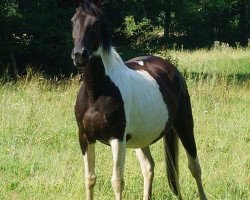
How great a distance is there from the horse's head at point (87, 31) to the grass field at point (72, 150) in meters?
1.78

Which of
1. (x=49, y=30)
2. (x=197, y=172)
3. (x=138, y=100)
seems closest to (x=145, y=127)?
(x=138, y=100)

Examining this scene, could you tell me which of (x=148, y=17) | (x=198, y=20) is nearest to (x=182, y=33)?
(x=198, y=20)

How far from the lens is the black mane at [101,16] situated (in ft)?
11.5

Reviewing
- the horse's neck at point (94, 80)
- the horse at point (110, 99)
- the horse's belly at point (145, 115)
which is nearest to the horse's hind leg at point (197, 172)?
the horse at point (110, 99)

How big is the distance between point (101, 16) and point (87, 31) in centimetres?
22

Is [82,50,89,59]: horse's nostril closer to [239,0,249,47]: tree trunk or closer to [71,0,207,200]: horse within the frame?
[71,0,207,200]: horse

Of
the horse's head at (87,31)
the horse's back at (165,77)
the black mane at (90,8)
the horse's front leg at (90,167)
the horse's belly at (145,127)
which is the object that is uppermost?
the black mane at (90,8)

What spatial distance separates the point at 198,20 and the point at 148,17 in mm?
22104

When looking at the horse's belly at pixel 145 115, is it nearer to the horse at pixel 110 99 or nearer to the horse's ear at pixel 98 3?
the horse at pixel 110 99

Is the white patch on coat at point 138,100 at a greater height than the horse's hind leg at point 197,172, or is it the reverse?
the white patch on coat at point 138,100

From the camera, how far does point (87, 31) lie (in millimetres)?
3420

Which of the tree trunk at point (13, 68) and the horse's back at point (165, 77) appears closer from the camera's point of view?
the horse's back at point (165, 77)

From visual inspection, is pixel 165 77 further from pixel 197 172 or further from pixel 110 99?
pixel 110 99

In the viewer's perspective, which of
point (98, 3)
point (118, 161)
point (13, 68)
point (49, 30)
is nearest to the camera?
point (98, 3)
